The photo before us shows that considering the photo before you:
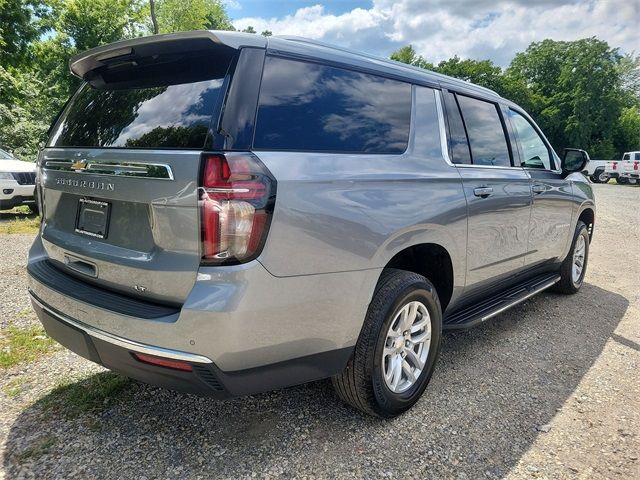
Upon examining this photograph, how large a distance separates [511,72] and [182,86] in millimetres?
59490

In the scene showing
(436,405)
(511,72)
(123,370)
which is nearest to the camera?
(123,370)

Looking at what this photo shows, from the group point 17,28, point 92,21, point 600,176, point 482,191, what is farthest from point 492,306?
point 600,176

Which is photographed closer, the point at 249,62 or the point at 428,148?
the point at 249,62

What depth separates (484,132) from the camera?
3.50 m

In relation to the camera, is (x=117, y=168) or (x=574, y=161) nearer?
(x=117, y=168)

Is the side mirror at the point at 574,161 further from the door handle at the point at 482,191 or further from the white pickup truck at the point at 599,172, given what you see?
the white pickup truck at the point at 599,172

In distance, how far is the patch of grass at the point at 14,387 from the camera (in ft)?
9.02

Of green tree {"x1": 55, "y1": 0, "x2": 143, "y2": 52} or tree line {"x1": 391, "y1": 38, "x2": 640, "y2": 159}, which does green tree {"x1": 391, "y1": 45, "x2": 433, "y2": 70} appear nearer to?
tree line {"x1": 391, "y1": 38, "x2": 640, "y2": 159}

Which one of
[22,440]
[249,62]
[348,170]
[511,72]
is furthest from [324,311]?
[511,72]

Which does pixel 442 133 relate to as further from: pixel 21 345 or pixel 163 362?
pixel 21 345

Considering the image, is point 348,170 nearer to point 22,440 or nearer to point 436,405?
point 436,405

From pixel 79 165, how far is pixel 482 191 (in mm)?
2470

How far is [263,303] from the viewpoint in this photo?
1.88 m

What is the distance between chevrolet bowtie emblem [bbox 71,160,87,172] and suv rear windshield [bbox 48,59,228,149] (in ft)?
0.37
